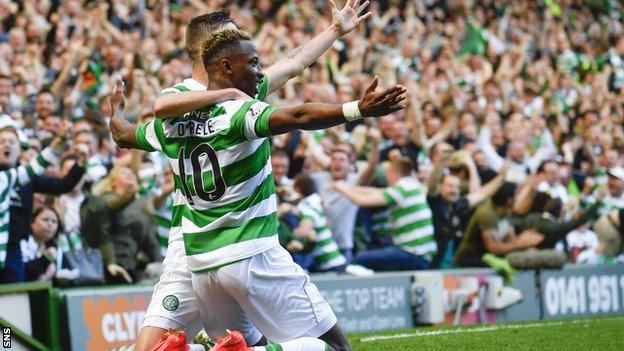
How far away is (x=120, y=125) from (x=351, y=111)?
214cm

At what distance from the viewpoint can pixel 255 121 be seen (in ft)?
22.3

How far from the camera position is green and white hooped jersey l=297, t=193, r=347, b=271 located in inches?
529

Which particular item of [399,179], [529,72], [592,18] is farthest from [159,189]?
[592,18]

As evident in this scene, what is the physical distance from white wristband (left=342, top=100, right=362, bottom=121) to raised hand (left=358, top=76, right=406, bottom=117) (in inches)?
0.8

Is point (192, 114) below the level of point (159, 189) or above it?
above

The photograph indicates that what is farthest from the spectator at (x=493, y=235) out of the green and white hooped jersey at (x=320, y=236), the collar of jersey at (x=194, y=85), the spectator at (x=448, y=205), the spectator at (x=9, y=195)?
the collar of jersey at (x=194, y=85)

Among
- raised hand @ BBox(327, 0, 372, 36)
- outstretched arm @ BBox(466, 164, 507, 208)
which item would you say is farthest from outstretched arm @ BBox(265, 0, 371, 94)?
outstretched arm @ BBox(466, 164, 507, 208)

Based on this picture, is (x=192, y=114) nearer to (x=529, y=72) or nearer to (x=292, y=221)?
(x=292, y=221)

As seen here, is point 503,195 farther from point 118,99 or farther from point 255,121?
point 255,121

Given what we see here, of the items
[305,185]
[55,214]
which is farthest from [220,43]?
[305,185]

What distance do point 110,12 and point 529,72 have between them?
9155 mm

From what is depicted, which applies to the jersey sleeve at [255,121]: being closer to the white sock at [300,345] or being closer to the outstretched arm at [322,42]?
the white sock at [300,345]

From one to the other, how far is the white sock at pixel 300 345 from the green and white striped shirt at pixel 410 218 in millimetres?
6936

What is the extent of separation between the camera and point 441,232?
1491 centimetres
